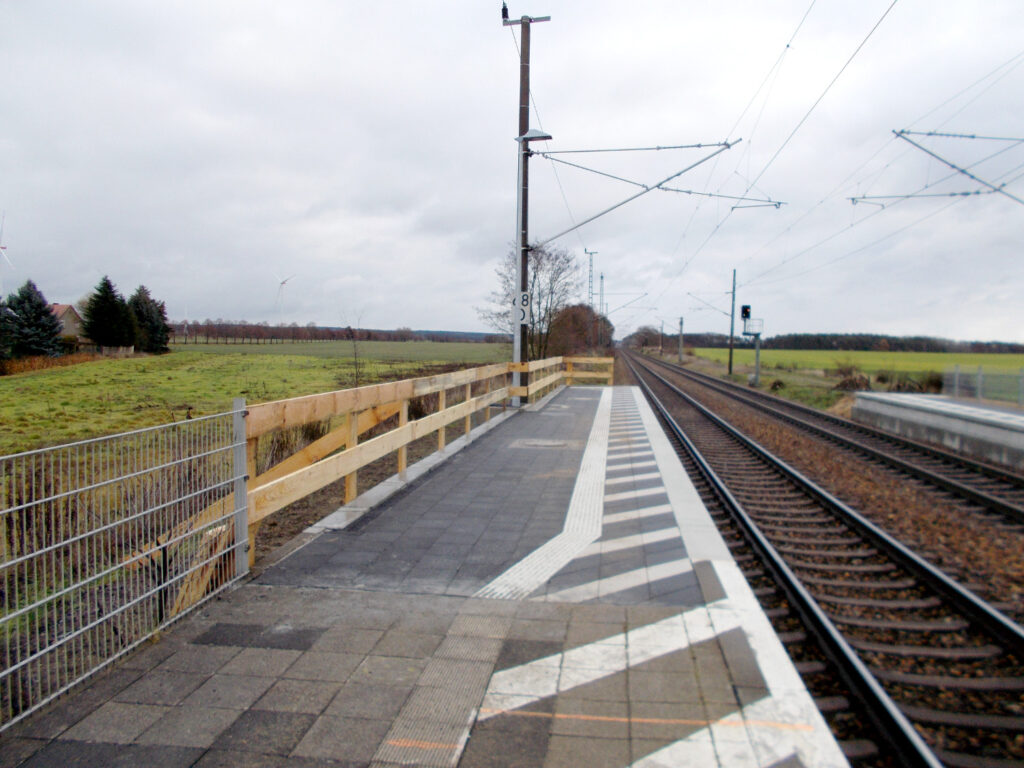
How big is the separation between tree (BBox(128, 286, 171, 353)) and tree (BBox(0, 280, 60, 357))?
723 cm

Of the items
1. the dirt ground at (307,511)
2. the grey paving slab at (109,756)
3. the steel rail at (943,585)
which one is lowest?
the dirt ground at (307,511)

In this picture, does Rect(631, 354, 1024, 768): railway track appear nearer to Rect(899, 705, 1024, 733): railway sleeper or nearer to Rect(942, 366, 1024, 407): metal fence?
Rect(899, 705, 1024, 733): railway sleeper

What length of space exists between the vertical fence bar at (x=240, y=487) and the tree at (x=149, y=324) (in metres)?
55.2

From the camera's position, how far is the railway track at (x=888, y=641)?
286 cm

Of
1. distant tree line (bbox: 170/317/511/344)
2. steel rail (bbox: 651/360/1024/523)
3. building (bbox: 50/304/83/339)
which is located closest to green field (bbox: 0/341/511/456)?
distant tree line (bbox: 170/317/511/344)

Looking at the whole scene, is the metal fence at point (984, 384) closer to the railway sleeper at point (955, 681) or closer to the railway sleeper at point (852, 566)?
the railway sleeper at point (852, 566)

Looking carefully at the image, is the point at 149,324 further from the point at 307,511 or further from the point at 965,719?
the point at 965,719

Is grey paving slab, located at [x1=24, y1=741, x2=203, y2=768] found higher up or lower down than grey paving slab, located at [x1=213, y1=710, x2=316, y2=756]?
higher up

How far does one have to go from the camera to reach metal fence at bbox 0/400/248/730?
2.88 metres

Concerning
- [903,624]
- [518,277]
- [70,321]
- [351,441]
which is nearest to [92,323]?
[70,321]

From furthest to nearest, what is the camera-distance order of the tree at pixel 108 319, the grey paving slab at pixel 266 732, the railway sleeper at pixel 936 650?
the tree at pixel 108 319
the railway sleeper at pixel 936 650
the grey paving slab at pixel 266 732

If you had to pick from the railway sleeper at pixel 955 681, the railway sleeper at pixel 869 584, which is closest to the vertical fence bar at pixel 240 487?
the railway sleeper at pixel 955 681

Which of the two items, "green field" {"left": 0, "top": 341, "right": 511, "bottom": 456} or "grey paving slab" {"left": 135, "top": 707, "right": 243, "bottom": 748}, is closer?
"grey paving slab" {"left": 135, "top": 707, "right": 243, "bottom": 748}

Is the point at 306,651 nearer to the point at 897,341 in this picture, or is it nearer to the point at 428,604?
the point at 428,604
